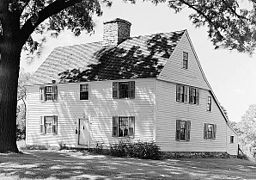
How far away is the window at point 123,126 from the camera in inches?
1273

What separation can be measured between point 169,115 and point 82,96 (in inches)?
281

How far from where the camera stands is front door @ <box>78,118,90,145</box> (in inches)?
1362

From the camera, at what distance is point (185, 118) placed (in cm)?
3459

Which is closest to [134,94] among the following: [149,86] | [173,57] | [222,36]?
[149,86]

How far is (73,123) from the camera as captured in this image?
35562 millimetres

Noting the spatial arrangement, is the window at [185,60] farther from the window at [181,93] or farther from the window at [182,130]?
the window at [182,130]

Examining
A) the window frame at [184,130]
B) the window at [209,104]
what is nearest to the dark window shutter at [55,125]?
the window frame at [184,130]

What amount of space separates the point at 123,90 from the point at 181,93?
454cm

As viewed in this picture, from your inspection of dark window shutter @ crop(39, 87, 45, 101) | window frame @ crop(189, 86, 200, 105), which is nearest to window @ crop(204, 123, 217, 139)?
window frame @ crop(189, 86, 200, 105)

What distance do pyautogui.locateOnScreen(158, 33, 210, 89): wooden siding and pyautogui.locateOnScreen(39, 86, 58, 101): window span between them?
32.5 ft

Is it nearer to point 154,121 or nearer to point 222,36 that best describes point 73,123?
point 154,121

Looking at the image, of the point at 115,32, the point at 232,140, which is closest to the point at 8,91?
the point at 115,32

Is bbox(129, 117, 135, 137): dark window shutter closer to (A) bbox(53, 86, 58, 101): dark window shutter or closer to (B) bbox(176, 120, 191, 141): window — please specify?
(B) bbox(176, 120, 191, 141): window

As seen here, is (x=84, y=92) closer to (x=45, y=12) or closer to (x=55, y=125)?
(x=55, y=125)
